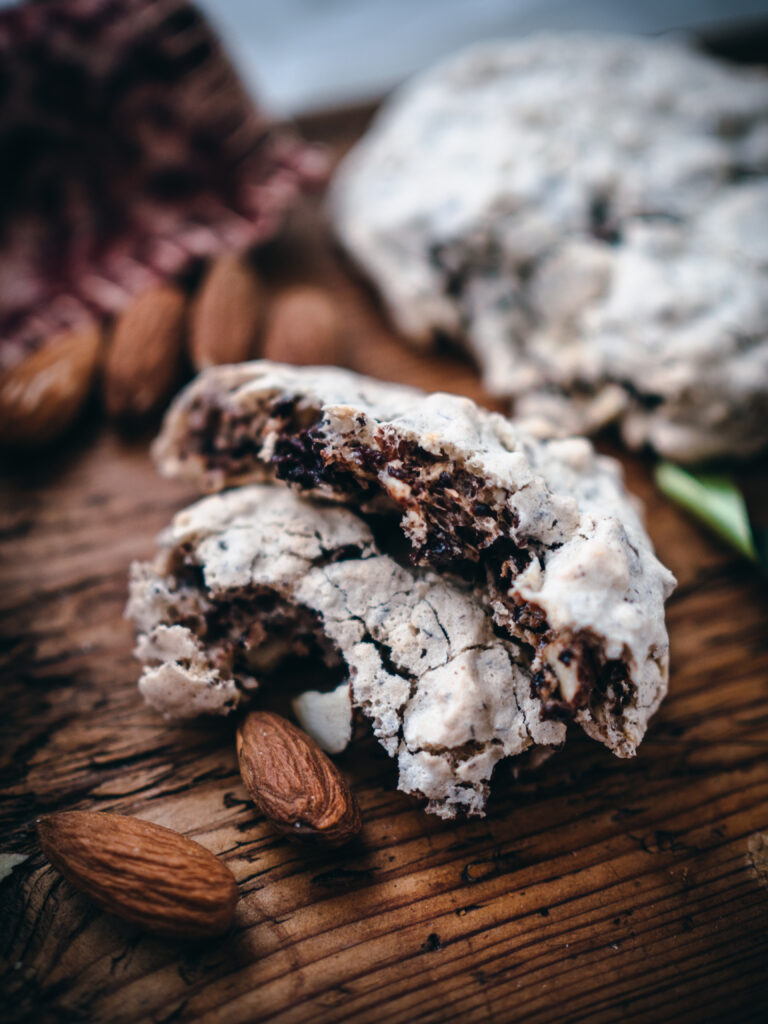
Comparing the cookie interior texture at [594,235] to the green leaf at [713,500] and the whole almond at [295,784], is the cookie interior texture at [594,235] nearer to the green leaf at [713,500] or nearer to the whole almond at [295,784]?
the green leaf at [713,500]

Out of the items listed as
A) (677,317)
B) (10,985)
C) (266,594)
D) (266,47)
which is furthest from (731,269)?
(266,47)

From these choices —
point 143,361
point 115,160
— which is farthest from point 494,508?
point 115,160

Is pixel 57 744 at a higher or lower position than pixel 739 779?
higher

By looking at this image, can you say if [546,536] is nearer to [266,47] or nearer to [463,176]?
[463,176]

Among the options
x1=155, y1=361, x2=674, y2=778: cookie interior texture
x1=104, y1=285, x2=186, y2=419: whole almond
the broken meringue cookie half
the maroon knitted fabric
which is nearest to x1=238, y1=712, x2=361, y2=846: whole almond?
the broken meringue cookie half

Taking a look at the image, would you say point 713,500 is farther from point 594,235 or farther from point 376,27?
point 376,27

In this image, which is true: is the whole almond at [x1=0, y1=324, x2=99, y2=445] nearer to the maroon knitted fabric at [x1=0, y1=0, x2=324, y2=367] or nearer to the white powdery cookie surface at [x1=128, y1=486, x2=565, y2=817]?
the maroon knitted fabric at [x1=0, y1=0, x2=324, y2=367]
